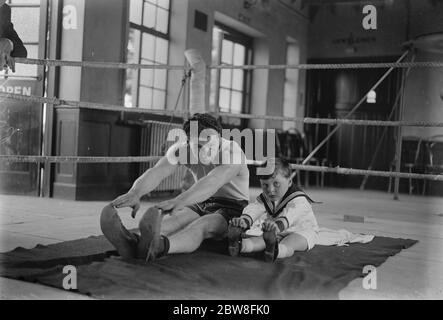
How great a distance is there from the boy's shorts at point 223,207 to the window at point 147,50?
325cm

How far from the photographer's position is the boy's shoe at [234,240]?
201 cm

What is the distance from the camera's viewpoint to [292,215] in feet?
7.25

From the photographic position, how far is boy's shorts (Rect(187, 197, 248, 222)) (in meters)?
2.26

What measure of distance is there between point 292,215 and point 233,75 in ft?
18.0

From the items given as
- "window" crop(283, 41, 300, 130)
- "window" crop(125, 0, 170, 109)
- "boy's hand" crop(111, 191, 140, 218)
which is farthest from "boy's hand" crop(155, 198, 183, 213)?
"window" crop(283, 41, 300, 130)

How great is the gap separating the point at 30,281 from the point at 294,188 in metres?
1.16

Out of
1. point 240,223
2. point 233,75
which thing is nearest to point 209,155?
point 240,223

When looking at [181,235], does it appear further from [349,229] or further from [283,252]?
[349,229]

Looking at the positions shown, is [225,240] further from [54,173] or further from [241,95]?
[241,95]

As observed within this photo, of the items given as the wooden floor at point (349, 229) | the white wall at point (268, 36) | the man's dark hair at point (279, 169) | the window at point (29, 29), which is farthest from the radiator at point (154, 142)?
the man's dark hair at point (279, 169)

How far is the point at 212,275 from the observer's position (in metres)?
1.76

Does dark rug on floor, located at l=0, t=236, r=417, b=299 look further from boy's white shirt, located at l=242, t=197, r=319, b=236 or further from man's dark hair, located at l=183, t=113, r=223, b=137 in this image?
man's dark hair, located at l=183, t=113, r=223, b=137

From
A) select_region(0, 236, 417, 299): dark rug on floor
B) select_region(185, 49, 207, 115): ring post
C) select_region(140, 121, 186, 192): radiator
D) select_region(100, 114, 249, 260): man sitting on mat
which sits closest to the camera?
select_region(0, 236, 417, 299): dark rug on floor
